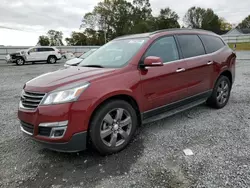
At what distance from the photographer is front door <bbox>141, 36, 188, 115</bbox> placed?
3.11 m

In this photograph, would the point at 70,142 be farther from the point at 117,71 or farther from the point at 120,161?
the point at 117,71

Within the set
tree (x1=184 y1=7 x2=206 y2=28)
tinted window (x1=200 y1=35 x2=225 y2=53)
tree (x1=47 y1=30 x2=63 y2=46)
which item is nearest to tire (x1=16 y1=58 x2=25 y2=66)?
tinted window (x1=200 y1=35 x2=225 y2=53)

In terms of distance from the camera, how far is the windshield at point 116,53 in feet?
10.4

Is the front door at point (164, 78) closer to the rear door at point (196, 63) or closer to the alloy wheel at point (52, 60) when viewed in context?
the rear door at point (196, 63)

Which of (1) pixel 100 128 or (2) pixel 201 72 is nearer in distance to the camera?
(1) pixel 100 128

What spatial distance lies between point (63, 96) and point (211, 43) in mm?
3443

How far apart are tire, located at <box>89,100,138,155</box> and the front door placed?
0.37 metres

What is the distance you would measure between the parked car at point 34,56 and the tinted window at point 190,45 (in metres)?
17.4

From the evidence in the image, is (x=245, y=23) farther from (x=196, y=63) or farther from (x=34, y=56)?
(x=196, y=63)

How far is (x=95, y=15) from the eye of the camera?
65.9 meters

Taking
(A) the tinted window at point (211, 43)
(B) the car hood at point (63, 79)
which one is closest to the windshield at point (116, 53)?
(B) the car hood at point (63, 79)

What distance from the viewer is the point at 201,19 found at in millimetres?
78000

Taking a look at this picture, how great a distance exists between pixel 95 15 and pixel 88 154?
68982 mm

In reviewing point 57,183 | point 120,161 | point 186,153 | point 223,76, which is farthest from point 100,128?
point 223,76
